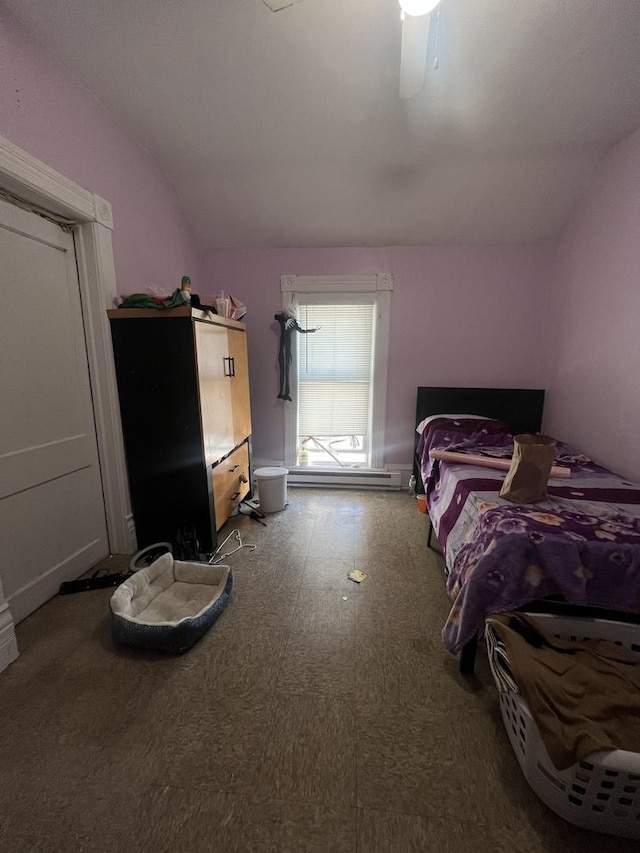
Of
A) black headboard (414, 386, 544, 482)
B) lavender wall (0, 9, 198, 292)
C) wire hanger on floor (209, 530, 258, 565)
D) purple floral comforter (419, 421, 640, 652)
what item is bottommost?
wire hanger on floor (209, 530, 258, 565)

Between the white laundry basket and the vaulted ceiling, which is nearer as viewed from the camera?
the white laundry basket

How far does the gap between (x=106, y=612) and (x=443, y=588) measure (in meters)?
1.70

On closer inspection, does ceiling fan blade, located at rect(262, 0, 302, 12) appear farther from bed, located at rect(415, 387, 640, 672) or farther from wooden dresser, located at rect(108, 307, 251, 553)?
bed, located at rect(415, 387, 640, 672)

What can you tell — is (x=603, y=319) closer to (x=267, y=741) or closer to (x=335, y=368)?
(x=335, y=368)

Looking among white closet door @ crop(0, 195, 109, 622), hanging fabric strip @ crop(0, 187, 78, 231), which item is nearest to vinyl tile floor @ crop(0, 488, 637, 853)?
white closet door @ crop(0, 195, 109, 622)

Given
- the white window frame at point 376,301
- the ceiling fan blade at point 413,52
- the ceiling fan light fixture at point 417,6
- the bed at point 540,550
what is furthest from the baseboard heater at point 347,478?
the ceiling fan light fixture at point 417,6

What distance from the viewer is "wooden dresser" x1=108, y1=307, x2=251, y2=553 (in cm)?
187

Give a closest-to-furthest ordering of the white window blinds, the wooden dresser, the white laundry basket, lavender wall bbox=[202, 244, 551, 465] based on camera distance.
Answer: the white laundry basket → the wooden dresser → lavender wall bbox=[202, 244, 551, 465] → the white window blinds

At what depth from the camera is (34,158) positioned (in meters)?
1.45

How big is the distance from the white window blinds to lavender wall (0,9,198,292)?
122cm

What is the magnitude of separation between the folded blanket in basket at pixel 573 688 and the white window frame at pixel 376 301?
2.19m

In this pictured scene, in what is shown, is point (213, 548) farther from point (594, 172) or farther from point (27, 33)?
point (594, 172)

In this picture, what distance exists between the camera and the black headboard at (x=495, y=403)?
2.90 meters

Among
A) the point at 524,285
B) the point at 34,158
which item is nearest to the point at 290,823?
the point at 34,158
